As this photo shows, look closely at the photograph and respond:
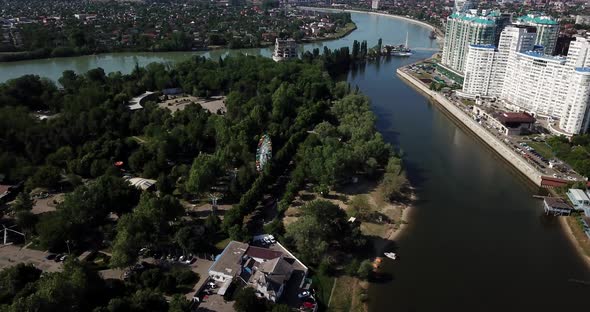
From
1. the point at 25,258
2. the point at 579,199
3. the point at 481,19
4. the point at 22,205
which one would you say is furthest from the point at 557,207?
the point at 481,19

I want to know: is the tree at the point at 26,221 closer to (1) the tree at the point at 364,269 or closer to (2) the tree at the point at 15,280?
(2) the tree at the point at 15,280

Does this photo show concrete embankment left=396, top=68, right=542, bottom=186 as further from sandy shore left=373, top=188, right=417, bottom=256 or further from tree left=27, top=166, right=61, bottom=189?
tree left=27, top=166, right=61, bottom=189

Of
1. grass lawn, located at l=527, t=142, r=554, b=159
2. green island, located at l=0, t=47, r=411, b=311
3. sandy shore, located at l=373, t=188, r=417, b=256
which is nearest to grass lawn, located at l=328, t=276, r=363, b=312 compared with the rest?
green island, located at l=0, t=47, r=411, b=311

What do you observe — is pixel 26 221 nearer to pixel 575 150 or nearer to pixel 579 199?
pixel 579 199

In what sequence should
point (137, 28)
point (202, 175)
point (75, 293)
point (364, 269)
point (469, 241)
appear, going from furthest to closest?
point (137, 28) → point (202, 175) → point (469, 241) → point (364, 269) → point (75, 293)

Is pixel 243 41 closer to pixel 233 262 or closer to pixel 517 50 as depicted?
pixel 517 50

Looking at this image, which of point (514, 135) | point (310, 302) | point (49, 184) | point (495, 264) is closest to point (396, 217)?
point (495, 264)
